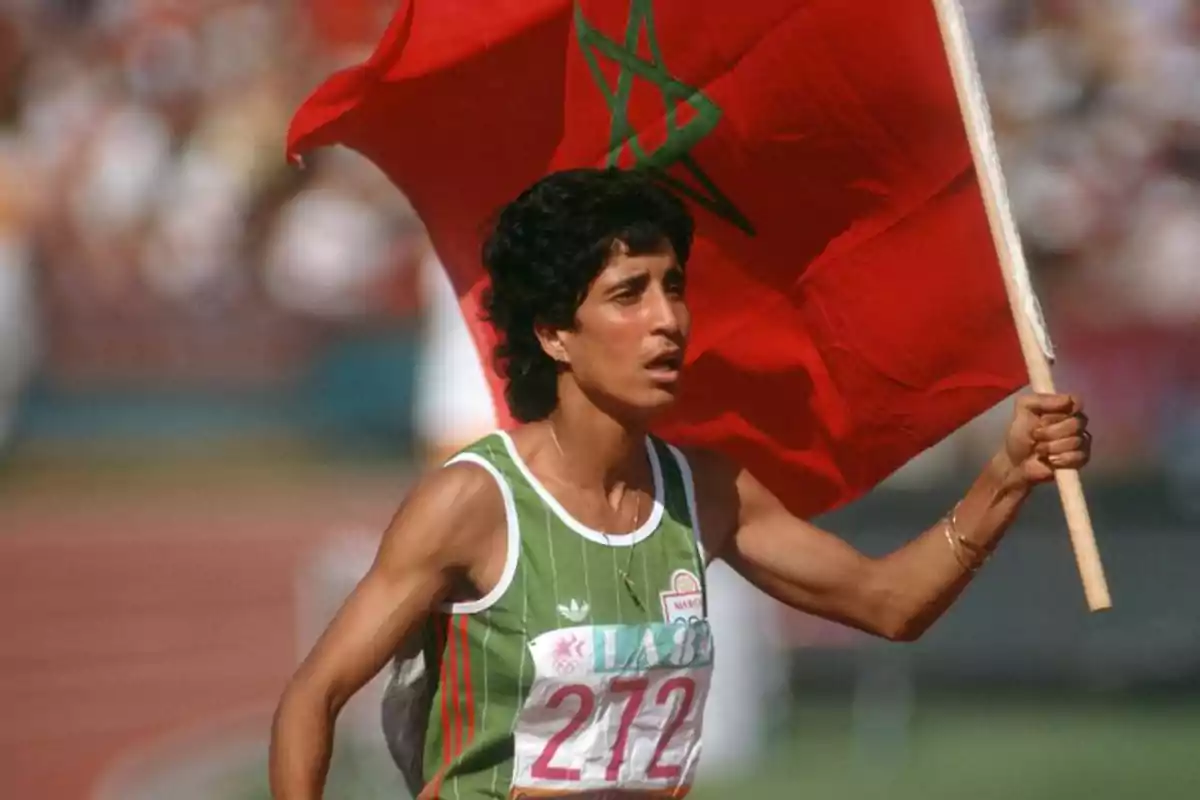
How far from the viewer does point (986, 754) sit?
9.48 metres

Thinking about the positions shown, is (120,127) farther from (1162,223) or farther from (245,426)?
(1162,223)

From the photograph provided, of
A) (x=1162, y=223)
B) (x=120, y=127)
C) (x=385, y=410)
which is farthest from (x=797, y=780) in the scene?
(x=120, y=127)

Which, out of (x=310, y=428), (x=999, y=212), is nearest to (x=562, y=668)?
(x=999, y=212)

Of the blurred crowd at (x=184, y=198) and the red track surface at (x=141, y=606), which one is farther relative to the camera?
the blurred crowd at (x=184, y=198)

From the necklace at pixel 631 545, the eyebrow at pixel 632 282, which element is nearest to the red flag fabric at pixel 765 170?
the necklace at pixel 631 545

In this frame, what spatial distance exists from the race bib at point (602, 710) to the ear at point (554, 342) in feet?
1.63

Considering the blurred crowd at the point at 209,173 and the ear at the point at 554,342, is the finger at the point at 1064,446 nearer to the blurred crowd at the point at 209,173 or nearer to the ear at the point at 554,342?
the ear at the point at 554,342

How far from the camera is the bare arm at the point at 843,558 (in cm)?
427

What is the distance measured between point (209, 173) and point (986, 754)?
26.3ft

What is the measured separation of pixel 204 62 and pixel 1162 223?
23.0 ft

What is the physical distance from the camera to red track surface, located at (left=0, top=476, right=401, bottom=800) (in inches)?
470

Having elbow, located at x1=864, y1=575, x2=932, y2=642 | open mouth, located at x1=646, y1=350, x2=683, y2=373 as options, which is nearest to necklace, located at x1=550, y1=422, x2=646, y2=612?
open mouth, located at x1=646, y1=350, x2=683, y2=373

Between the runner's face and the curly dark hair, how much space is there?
0.09ft

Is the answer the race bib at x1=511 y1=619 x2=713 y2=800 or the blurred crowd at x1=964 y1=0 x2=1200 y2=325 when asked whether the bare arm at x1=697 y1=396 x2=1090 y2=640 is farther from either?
the blurred crowd at x1=964 y1=0 x2=1200 y2=325
